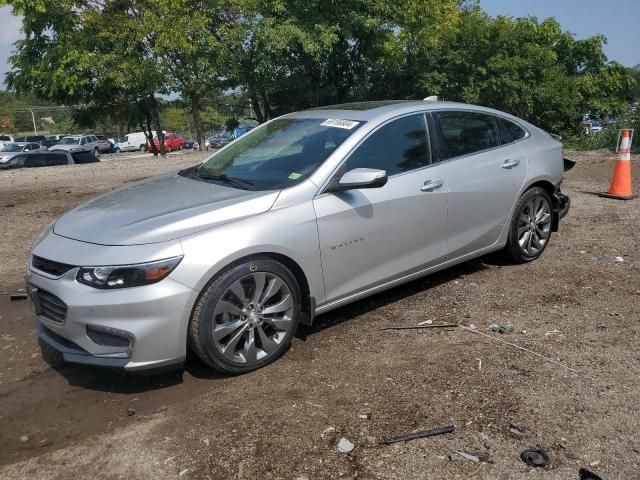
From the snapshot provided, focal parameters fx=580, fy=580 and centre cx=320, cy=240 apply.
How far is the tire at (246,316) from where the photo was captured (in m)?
3.40

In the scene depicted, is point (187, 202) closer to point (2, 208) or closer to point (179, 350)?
point (179, 350)

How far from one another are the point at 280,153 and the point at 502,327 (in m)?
2.11

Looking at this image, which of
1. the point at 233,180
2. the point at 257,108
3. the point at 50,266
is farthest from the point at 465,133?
the point at 257,108

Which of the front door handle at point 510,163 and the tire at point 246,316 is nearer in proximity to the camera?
the tire at point 246,316

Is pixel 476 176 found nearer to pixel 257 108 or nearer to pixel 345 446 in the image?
pixel 345 446

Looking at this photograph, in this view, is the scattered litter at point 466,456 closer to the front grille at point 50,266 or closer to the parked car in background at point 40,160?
the front grille at point 50,266

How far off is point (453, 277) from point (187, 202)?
2.78 meters

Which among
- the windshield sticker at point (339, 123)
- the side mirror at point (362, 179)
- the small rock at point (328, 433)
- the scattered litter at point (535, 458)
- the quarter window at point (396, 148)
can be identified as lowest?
the scattered litter at point (535, 458)

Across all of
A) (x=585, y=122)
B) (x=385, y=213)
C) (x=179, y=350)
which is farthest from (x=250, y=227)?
(x=585, y=122)

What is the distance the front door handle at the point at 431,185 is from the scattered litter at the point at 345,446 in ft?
7.12

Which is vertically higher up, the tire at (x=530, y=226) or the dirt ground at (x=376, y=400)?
the tire at (x=530, y=226)

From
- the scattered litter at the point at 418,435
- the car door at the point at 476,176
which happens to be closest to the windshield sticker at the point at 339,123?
the car door at the point at 476,176

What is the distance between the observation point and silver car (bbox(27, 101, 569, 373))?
327 centimetres

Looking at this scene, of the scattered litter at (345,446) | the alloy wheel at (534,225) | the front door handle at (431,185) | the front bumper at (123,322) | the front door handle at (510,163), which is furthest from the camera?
the alloy wheel at (534,225)
